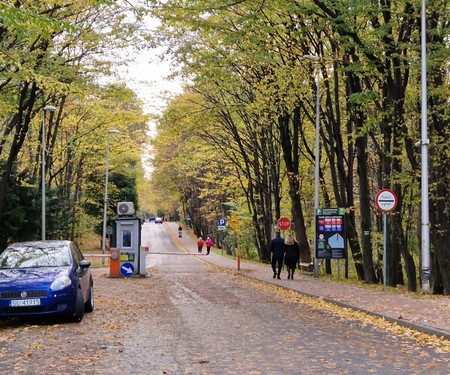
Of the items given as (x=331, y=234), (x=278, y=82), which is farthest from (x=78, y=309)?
(x=331, y=234)

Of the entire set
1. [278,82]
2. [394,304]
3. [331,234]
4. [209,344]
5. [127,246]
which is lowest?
[394,304]

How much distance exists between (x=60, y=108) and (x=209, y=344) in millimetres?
24270

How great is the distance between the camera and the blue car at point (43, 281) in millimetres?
10164

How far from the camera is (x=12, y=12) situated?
1001 cm

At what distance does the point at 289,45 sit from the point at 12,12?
42.1 feet

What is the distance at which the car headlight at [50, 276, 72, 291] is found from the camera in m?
10.3

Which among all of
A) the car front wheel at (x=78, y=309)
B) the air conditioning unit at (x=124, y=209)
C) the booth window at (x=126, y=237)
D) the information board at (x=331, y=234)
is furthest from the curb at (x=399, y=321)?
the air conditioning unit at (x=124, y=209)

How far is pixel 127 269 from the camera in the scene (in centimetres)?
2422

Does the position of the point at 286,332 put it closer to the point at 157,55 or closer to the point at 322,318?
the point at 322,318

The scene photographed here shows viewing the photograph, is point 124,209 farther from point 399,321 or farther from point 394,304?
point 399,321

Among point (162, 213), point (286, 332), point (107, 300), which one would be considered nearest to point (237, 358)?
point (286, 332)

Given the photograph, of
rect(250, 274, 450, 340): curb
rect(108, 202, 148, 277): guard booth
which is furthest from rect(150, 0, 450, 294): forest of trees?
rect(250, 274, 450, 340): curb

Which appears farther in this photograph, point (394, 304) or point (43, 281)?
point (394, 304)

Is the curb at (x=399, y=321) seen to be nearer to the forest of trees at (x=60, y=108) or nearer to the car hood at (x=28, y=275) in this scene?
the car hood at (x=28, y=275)
